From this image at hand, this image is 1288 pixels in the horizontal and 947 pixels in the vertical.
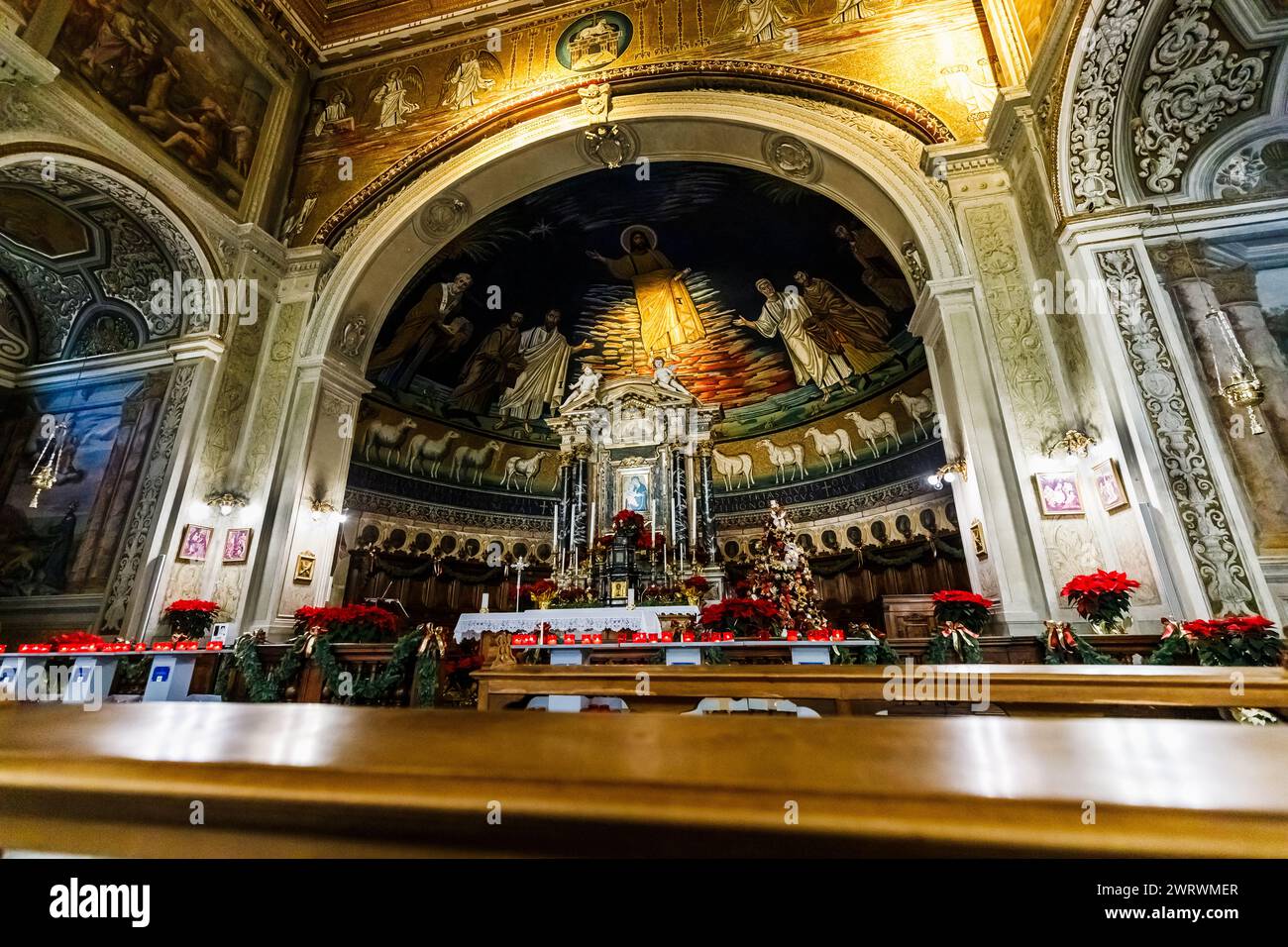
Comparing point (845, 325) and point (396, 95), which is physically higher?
point (396, 95)

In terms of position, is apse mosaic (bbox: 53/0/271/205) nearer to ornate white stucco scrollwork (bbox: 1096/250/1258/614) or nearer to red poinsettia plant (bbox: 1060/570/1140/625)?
ornate white stucco scrollwork (bbox: 1096/250/1258/614)

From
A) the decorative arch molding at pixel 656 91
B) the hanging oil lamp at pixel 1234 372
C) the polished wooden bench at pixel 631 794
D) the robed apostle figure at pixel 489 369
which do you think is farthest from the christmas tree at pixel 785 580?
the robed apostle figure at pixel 489 369

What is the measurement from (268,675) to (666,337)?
10492 mm

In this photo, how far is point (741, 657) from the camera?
16.8 feet

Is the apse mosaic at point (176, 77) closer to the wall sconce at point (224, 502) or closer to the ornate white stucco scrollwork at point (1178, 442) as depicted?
the wall sconce at point (224, 502)

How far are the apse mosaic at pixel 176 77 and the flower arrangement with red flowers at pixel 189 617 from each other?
6293 millimetres

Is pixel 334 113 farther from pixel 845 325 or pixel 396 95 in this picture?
pixel 845 325

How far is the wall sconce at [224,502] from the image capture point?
733cm

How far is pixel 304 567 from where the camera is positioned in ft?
25.2

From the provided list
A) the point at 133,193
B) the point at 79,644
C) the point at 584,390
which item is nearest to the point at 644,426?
the point at 584,390

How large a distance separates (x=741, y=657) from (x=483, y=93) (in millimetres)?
10395

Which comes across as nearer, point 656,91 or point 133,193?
point 133,193

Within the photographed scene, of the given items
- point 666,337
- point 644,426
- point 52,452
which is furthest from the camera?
point 666,337
